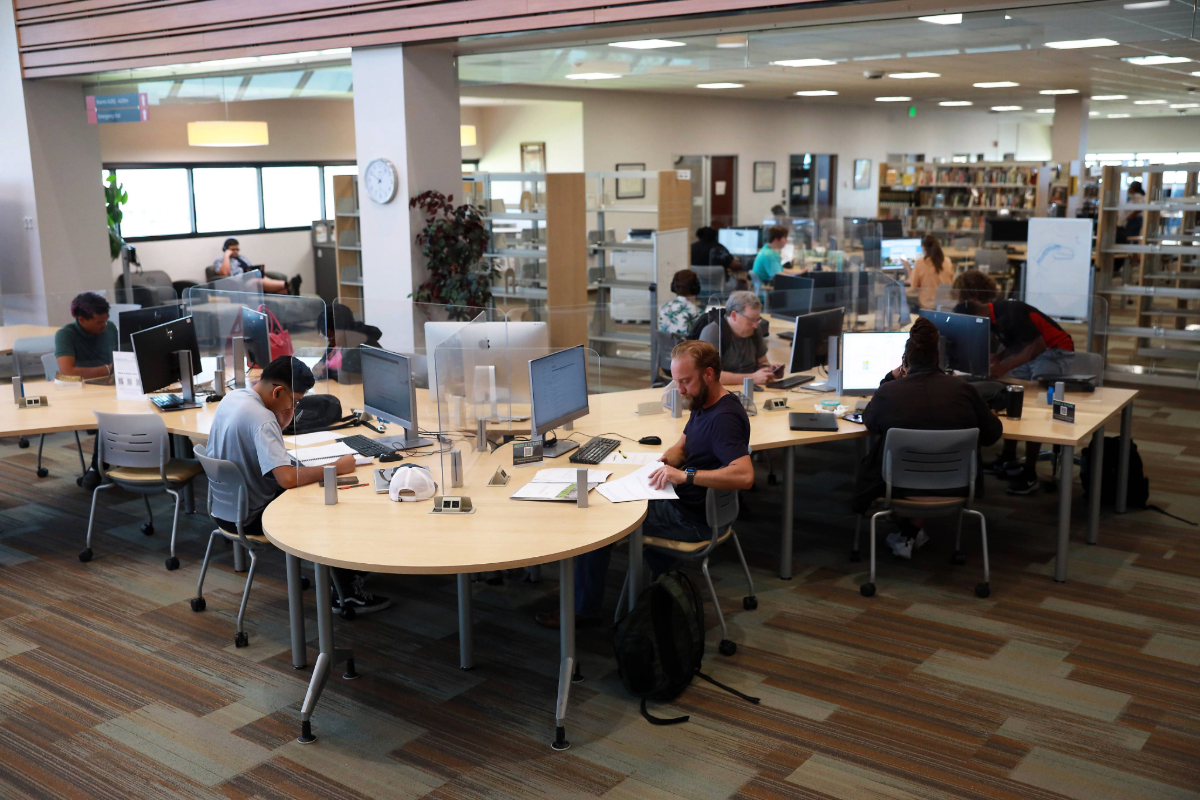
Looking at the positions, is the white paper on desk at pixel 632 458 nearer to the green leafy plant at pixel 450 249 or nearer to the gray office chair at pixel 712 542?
the gray office chair at pixel 712 542

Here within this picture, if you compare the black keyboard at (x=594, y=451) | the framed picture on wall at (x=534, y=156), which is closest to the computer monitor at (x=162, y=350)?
the black keyboard at (x=594, y=451)

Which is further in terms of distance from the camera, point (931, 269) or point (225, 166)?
point (225, 166)

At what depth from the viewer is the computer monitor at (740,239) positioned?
12.7 m

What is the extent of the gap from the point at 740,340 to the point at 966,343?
1307 mm

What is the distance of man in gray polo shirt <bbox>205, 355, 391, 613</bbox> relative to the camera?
4.09 m

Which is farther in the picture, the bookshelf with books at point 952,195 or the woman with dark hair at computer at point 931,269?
the bookshelf with books at point 952,195

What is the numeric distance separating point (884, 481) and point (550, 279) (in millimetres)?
5560

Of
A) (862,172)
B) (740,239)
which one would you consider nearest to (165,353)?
(740,239)

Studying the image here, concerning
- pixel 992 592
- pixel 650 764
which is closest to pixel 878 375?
pixel 992 592

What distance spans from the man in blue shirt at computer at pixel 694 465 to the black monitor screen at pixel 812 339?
1.71 meters

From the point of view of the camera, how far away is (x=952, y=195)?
15273mm

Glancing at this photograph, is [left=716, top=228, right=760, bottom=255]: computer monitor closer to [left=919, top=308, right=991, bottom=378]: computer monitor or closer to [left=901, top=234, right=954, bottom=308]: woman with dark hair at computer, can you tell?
[left=901, top=234, right=954, bottom=308]: woman with dark hair at computer

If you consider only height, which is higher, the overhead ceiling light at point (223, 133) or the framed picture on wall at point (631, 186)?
the overhead ceiling light at point (223, 133)

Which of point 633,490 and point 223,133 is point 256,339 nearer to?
point 633,490
